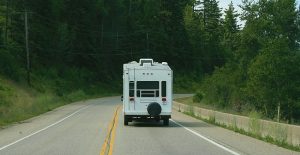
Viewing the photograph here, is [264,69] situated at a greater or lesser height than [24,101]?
greater

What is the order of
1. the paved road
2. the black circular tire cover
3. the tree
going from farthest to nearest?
1. the tree
2. the black circular tire cover
3. the paved road

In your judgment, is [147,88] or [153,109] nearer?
[153,109]

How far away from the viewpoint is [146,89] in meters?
26.5

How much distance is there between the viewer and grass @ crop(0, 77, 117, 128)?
36.0 m

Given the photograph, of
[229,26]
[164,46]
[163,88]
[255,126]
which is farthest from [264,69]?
[229,26]

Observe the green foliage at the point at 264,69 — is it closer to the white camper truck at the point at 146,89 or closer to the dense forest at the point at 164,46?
the dense forest at the point at 164,46

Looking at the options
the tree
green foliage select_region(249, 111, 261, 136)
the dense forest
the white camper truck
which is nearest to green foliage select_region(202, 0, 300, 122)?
the dense forest

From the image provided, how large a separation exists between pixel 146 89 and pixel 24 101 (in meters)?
26.1

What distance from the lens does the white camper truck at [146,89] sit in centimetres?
2631

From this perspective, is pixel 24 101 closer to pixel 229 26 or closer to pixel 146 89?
pixel 146 89

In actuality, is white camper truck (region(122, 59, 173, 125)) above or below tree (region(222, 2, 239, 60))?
below

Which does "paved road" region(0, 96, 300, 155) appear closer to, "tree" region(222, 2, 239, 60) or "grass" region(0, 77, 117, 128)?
"grass" region(0, 77, 117, 128)

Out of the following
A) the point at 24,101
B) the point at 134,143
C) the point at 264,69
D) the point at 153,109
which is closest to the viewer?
the point at 134,143

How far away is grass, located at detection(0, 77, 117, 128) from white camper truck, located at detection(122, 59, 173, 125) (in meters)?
7.49
